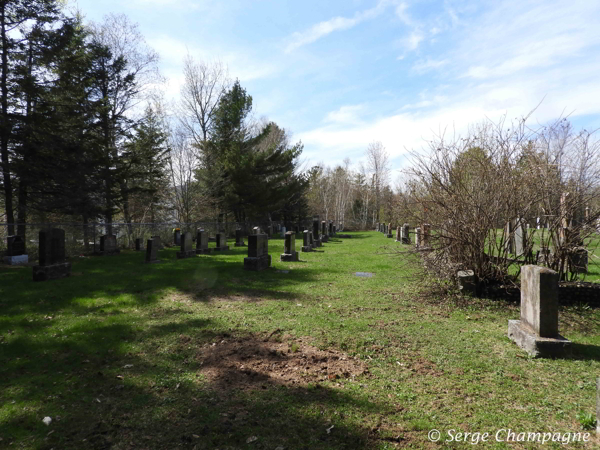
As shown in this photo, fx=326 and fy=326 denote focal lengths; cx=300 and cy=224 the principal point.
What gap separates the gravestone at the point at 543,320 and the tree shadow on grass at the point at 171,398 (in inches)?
101

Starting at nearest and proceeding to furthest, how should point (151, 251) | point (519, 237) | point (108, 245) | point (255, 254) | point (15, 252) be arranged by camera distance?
point (519, 237)
point (255, 254)
point (15, 252)
point (151, 251)
point (108, 245)

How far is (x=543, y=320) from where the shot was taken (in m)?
4.32

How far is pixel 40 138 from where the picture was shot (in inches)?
547

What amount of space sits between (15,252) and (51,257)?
4.87 meters

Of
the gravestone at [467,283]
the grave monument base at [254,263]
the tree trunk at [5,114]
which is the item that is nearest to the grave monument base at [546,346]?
the gravestone at [467,283]

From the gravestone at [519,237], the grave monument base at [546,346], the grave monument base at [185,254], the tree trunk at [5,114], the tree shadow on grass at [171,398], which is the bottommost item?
the tree shadow on grass at [171,398]

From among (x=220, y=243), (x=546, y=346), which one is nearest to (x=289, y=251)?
(x=220, y=243)

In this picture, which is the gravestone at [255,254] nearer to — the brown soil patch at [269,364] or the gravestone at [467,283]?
the brown soil patch at [269,364]

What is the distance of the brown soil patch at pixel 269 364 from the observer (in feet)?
12.2

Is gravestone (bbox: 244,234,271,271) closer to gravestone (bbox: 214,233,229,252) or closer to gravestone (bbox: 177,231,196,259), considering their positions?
gravestone (bbox: 177,231,196,259)

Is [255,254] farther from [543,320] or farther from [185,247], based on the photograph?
[543,320]

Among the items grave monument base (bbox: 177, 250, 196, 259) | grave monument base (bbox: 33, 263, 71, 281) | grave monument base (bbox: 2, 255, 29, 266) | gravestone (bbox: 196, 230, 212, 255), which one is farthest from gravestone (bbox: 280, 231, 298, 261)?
grave monument base (bbox: 2, 255, 29, 266)

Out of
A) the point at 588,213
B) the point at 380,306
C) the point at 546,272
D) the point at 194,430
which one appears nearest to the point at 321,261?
the point at 380,306

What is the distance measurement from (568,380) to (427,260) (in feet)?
14.3
